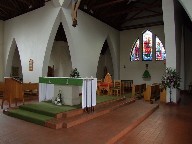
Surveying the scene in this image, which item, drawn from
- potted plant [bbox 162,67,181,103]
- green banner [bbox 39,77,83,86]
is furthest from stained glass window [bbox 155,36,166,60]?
green banner [bbox 39,77,83,86]

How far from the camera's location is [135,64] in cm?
1463

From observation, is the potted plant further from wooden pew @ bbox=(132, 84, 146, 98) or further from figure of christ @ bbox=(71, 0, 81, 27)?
figure of christ @ bbox=(71, 0, 81, 27)

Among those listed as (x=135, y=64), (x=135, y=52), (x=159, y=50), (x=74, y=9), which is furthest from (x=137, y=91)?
(x=74, y=9)

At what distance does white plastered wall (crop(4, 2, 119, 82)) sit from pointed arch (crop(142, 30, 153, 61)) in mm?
3717

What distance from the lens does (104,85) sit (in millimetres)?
9469

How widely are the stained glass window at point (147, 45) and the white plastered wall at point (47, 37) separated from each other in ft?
12.2

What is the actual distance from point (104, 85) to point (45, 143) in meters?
6.15

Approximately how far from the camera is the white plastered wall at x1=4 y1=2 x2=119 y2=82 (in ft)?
31.8

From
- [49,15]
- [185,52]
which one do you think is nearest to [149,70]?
[185,52]

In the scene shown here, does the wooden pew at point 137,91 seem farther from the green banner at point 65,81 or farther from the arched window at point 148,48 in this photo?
the green banner at point 65,81

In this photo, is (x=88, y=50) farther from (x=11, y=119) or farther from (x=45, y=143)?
(x=45, y=143)

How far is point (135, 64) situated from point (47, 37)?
7390 millimetres

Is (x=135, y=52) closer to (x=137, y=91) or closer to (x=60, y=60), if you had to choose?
(x=137, y=91)

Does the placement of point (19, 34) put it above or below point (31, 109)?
above
